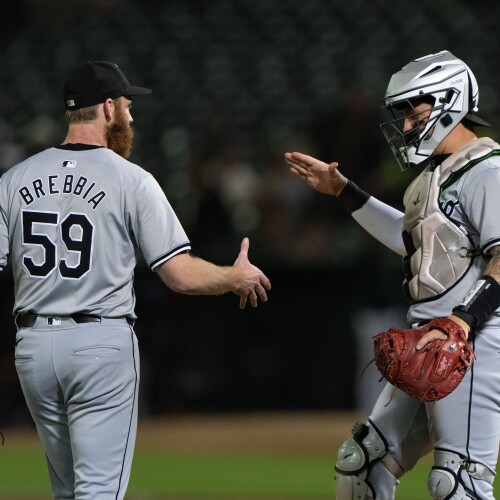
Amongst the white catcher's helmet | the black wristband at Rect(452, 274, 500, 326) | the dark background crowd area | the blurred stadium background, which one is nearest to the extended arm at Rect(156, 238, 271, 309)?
the black wristband at Rect(452, 274, 500, 326)

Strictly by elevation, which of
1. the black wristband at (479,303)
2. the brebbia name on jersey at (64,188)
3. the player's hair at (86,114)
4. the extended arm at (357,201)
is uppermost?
the player's hair at (86,114)

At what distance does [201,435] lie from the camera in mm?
10883

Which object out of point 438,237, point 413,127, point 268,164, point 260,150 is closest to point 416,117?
point 413,127

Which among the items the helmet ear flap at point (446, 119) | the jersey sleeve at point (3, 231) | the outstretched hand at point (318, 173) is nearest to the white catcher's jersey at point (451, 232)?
the helmet ear flap at point (446, 119)

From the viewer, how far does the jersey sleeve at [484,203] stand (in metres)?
4.26

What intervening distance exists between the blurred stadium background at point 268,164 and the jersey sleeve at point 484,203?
492cm

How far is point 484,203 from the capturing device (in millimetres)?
4301

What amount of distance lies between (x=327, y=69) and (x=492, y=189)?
9784mm

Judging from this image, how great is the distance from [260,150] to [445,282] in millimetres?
8663

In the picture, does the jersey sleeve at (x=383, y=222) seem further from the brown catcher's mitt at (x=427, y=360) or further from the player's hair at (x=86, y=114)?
the player's hair at (x=86, y=114)

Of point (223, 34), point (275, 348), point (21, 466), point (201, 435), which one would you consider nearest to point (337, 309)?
point (275, 348)

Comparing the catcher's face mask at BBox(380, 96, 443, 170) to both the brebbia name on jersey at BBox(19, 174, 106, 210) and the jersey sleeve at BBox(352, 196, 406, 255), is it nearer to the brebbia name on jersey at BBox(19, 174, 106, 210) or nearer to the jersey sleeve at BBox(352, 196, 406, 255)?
the jersey sleeve at BBox(352, 196, 406, 255)

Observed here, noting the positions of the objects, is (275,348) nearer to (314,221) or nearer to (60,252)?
(314,221)

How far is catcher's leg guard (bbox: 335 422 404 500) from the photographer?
4.70m
